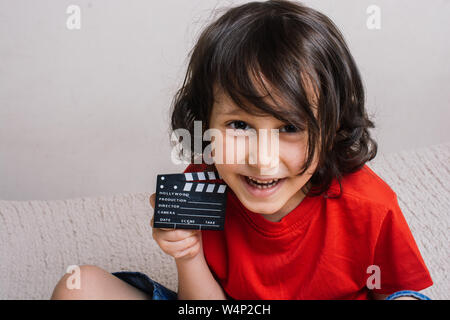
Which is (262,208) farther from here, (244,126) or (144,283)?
(144,283)

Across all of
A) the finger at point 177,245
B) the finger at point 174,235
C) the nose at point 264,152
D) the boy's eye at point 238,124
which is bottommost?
the finger at point 177,245

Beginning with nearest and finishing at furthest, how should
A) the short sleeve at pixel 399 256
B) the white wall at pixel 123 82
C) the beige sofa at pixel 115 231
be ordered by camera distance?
the short sleeve at pixel 399 256
the beige sofa at pixel 115 231
the white wall at pixel 123 82

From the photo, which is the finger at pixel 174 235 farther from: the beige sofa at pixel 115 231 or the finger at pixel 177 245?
the beige sofa at pixel 115 231

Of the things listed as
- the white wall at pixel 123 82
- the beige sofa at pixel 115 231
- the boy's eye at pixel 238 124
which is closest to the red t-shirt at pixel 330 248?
the boy's eye at pixel 238 124

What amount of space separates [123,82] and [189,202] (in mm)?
895

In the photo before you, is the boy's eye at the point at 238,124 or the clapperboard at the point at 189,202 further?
the clapperboard at the point at 189,202

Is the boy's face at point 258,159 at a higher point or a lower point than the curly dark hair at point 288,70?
lower

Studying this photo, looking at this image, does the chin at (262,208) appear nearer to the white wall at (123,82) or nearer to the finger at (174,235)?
the finger at (174,235)

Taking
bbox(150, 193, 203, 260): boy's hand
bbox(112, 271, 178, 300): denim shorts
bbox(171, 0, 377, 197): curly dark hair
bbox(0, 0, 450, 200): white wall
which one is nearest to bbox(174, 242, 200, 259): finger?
bbox(150, 193, 203, 260): boy's hand

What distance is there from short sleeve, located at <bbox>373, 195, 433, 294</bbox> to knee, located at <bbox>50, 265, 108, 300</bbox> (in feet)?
1.83

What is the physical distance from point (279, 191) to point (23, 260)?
910mm

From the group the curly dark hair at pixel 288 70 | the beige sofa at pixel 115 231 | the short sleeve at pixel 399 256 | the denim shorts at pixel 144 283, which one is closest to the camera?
the curly dark hair at pixel 288 70

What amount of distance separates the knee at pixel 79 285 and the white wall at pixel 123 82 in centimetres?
85

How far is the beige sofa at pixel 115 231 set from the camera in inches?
54.6
